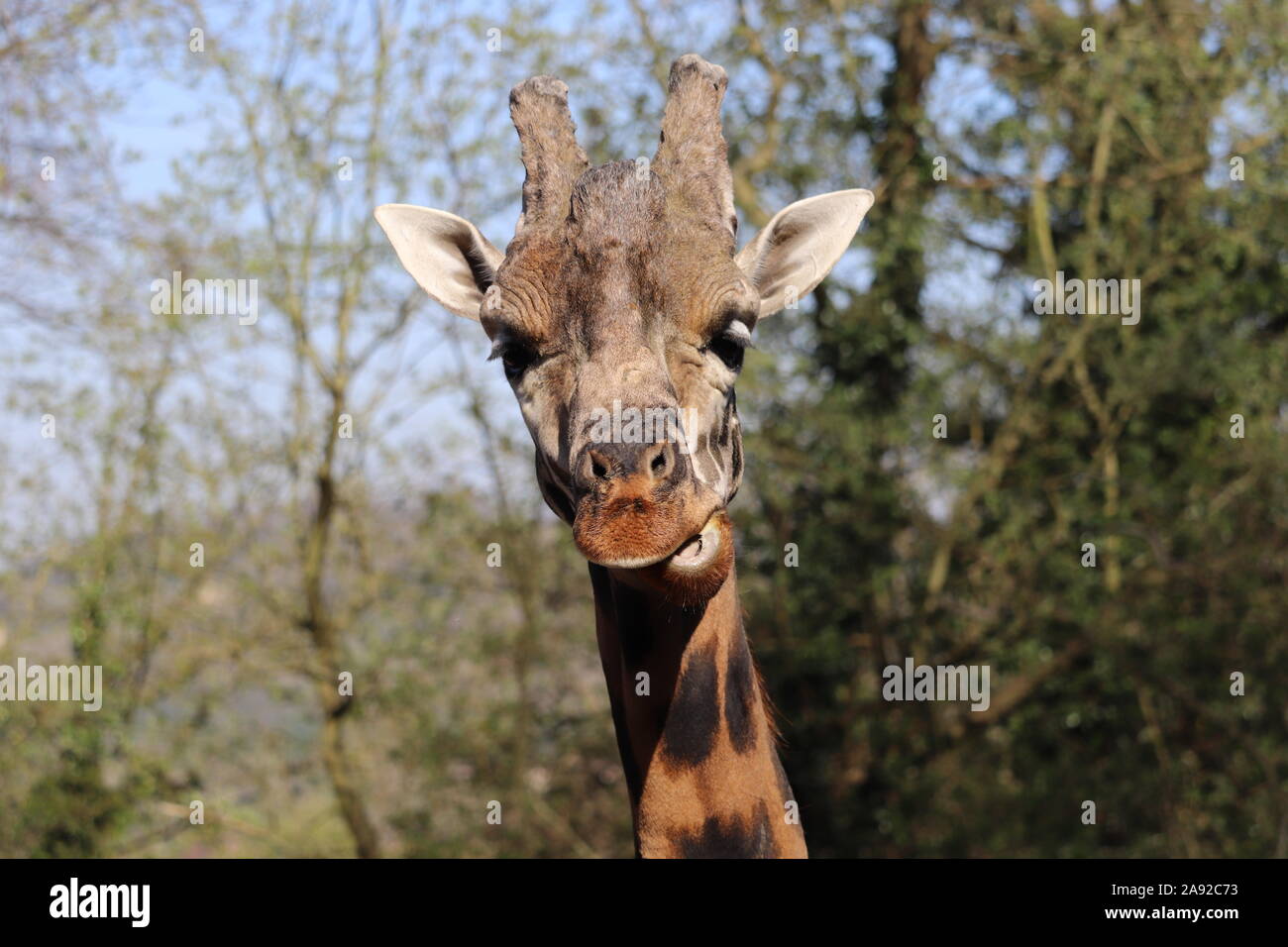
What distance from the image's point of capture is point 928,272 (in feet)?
48.9

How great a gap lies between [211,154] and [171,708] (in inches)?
257

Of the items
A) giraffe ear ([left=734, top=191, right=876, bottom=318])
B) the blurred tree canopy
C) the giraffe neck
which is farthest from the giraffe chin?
the blurred tree canopy

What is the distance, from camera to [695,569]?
3963mm

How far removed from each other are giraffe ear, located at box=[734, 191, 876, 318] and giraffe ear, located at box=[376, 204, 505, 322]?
3.46 ft

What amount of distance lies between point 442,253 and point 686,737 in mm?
2198

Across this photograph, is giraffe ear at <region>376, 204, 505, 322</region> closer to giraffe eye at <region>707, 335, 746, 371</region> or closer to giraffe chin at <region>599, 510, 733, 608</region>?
giraffe eye at <region>707, 335, 746, 371</region>

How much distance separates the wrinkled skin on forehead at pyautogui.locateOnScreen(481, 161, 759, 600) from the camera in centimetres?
415

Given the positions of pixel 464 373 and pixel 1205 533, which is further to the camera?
pixel 464 373

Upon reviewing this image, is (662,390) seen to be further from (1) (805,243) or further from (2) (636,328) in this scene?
(1) (805,243)

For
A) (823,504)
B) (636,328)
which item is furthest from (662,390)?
(823,504)

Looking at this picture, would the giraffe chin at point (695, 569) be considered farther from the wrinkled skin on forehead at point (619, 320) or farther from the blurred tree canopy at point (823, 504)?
the blurred tree canopy at point (823, 504)
